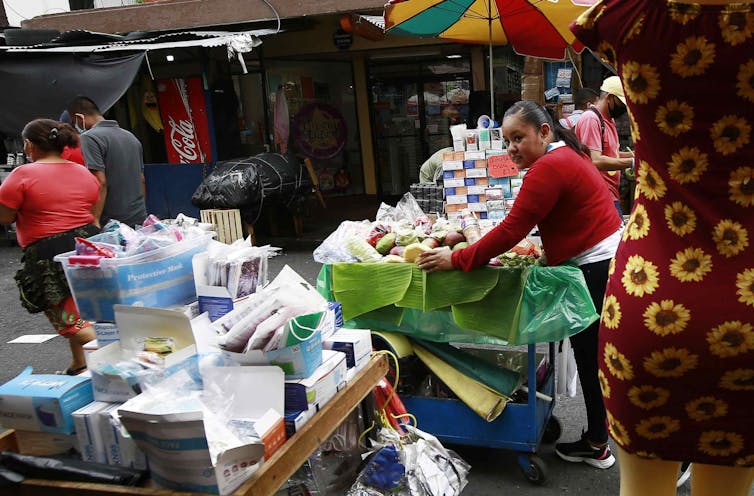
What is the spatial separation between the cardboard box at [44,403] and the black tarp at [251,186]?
22.0ft

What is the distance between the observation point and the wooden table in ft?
5.48

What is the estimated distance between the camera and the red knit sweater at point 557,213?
2793 mm

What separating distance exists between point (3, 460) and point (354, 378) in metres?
1.07

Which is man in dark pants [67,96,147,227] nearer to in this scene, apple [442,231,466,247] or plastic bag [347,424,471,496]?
apple [442,231,466,247]

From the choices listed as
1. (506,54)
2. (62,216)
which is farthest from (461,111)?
(62,216)

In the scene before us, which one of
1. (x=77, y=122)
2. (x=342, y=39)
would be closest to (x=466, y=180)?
(x=77, y=122)

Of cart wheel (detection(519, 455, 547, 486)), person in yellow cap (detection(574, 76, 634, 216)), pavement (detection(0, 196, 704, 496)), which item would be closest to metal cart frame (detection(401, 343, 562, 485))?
cart wheel (detection(519, 455, 547, 486))

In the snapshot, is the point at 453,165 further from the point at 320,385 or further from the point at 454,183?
the point at 320,385

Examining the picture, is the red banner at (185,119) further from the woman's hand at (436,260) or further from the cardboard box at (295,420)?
the cardboard box at (295,420)

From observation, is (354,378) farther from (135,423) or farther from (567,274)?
(567,274)

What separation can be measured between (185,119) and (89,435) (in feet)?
30.7

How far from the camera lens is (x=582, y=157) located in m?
2.95

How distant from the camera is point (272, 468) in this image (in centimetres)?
172

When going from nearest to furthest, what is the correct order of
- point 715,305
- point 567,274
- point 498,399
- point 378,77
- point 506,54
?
1. point 715,305
2. point 567,274
3. point 498,399
4. point 506,54
5. point 378,77
